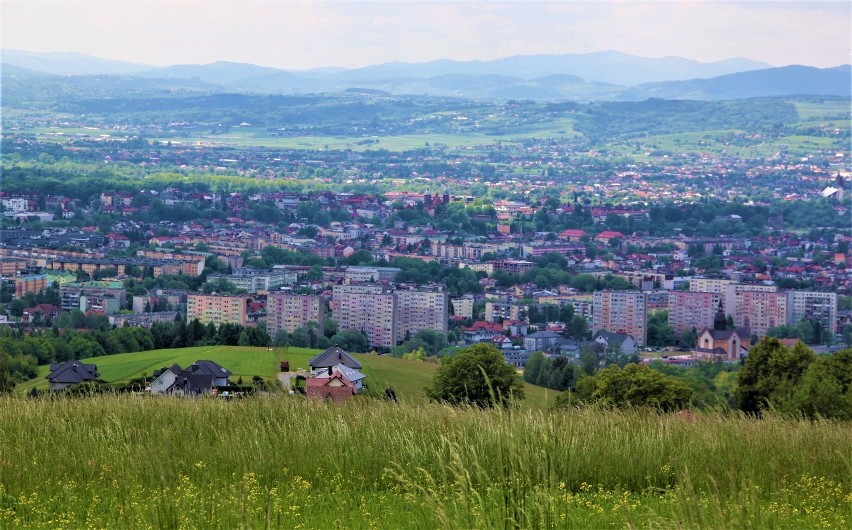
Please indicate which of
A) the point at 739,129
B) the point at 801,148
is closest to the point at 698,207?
the point at 801,148

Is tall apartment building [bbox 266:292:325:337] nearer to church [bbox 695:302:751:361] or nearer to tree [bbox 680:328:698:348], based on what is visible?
church [bbox 695:302:751:361]

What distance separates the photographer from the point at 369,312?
103 ft

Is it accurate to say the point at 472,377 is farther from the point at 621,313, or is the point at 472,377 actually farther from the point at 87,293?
the point at 621,313

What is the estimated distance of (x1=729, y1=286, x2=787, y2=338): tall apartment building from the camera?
3531 cm

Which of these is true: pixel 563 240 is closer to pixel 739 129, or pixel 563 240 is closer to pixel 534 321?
pixel 534 321

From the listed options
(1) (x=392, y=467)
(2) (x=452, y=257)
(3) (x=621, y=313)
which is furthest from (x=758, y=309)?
(1) (x=392, y=467)

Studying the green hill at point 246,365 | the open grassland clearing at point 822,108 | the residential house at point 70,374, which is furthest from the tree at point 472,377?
the open grassland clearing at point 822,108

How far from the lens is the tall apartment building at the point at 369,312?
97.2 ft

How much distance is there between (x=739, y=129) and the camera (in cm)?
9338

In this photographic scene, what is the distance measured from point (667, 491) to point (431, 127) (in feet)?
313

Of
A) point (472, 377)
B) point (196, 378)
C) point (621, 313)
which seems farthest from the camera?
point (621, 313)

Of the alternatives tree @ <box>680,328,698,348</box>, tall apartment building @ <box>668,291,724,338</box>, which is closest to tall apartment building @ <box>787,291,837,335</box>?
tall apartment building @ <box>668,291,724,338</box>

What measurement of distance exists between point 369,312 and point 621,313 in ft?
25.7

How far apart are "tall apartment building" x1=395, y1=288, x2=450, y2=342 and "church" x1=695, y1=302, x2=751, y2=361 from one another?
6473mm
